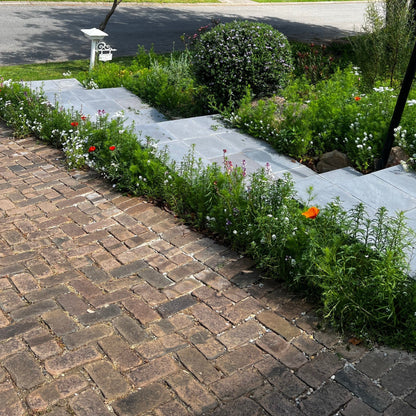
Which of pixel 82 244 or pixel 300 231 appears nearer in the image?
pixel 300 231

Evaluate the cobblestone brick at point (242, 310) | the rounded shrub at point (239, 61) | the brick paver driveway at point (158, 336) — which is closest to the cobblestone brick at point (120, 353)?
the brick paver driveway at point (158, 336)

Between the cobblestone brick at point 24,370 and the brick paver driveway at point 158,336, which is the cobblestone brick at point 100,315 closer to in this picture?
the brick paver driveway at point 158,336

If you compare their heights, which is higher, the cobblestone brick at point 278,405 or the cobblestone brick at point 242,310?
the cobblestone brick at point 278,405

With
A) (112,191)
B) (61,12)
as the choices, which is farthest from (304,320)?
(61,12)

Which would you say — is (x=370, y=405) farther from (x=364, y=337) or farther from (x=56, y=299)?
(x=56, y=299)

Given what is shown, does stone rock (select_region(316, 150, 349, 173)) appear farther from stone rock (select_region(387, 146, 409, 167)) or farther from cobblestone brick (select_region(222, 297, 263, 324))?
cobblestone brick (select_region(222, 297, 263, 324))

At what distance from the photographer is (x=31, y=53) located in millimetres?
12047

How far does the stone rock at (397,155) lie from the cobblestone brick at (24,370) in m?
4.22

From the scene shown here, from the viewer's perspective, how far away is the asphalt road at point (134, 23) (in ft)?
41.7

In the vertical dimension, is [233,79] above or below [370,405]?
above

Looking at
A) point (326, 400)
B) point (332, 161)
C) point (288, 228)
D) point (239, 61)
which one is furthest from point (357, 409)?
point (239, 61)

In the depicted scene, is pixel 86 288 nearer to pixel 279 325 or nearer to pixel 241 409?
pixel 279 325

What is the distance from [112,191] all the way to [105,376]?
276cm

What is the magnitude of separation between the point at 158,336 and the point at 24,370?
0.85 metres
